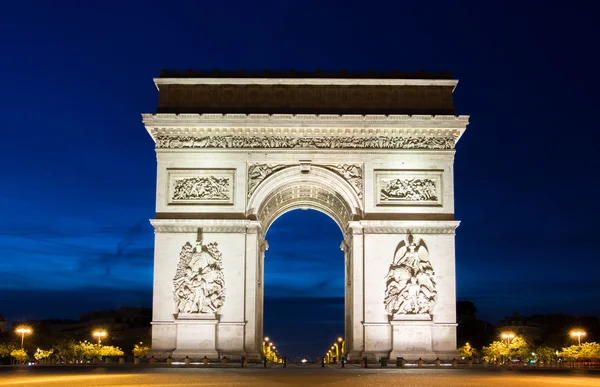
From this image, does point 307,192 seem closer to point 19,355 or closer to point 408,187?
point 408,187

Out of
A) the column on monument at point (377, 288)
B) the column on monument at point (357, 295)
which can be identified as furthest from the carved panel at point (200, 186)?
the column on monument at point (377, 288)

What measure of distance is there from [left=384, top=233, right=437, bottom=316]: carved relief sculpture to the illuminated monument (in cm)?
4

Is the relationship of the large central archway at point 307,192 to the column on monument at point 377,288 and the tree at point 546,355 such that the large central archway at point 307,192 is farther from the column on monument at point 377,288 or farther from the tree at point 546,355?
the tree at point 546,355

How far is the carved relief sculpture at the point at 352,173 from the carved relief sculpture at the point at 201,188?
4.88 meters

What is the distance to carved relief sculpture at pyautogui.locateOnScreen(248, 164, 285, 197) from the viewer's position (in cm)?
3759

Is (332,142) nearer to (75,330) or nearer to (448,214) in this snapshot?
(448,214)

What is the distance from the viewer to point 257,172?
3775 centimetres

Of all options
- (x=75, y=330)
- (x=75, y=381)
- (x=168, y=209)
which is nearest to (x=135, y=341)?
(x=75, y=330)

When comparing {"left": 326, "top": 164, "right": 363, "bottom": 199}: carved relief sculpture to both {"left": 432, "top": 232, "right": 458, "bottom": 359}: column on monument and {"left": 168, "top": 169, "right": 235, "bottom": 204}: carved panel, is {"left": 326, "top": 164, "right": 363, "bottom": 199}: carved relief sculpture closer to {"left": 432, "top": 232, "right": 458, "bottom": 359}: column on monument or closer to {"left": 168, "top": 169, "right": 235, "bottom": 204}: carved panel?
{"left": 432, "top": 232, "right": 458, "bottom": 359}: column on monument

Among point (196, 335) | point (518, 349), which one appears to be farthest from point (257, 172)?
point (518, 349)

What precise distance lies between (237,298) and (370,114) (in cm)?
1023

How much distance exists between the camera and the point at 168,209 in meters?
37.3

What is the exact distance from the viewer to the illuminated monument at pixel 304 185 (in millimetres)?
36125

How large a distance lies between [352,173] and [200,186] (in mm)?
6926
